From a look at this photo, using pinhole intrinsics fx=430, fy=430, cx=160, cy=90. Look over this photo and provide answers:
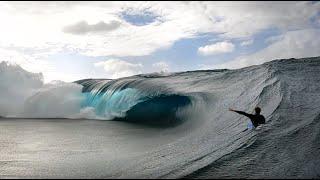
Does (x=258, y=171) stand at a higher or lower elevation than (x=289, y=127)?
lower

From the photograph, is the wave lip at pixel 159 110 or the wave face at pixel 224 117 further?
the wave lip at pixel 159 110

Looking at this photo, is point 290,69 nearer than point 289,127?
No

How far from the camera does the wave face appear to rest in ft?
33.4

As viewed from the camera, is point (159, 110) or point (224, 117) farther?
point (159, 110)

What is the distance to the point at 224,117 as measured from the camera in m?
15.8

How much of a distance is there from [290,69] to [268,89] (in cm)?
325

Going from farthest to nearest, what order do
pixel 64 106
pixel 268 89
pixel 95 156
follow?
pixel 64 106, pixel 268 89, pixel 95 156

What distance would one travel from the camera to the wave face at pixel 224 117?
33.4ft

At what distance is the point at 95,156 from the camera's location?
39.7 feet

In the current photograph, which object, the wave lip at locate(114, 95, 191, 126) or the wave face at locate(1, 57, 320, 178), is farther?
the wave lip at locate(114, 95, 191, 126)

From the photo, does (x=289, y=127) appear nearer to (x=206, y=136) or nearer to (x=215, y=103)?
(x=206, y=136)

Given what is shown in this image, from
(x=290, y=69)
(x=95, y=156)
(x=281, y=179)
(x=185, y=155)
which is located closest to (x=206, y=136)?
(x=185, y=155)

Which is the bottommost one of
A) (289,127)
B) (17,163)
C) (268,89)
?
(17,163)

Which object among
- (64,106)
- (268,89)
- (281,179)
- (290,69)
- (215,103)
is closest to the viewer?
(281,179)
